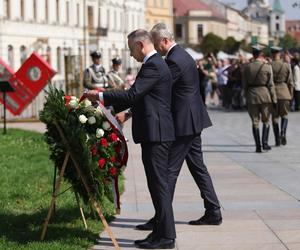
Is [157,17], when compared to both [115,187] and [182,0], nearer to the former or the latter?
[182,0]

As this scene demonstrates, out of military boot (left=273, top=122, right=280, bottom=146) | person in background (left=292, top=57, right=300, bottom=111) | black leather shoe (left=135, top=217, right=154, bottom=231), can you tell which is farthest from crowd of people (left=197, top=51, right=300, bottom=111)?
black leather shoe (left=135, top=217, right=154, bottom=231)

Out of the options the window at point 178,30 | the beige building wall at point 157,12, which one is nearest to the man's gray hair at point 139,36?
the beige building wall at point 157,12

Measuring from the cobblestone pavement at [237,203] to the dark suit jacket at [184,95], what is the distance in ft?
3.24

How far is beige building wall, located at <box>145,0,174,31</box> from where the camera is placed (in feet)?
360

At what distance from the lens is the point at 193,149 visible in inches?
344

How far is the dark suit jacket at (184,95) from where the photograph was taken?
816cm

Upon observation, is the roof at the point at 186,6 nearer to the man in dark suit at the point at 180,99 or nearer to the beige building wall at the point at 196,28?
the beige building wall at the point at 196,28

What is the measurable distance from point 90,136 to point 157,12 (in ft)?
349

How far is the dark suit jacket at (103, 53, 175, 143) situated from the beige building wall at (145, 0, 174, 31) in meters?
99.8

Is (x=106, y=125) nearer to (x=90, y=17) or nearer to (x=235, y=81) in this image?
(x=235, y=81)

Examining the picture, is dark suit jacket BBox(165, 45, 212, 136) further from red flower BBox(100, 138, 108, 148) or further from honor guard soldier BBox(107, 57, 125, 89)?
honor guard soldier BBox(107, 57, 125, 89)

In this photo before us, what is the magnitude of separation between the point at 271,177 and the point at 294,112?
58.4 feet

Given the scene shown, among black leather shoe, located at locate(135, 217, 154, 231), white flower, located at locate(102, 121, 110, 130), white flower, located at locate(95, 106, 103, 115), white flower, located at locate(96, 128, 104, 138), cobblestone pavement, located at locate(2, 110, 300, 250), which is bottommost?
cobblestone pavement, located at locate(2, 110, 300, 250)

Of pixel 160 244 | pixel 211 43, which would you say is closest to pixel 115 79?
pixel 160 244
